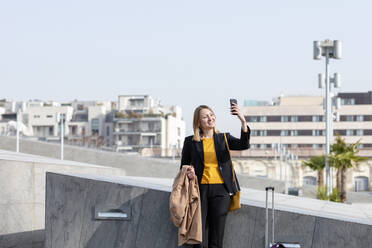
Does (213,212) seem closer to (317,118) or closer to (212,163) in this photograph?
(212,163)

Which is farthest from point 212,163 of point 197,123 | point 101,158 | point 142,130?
point 142,130

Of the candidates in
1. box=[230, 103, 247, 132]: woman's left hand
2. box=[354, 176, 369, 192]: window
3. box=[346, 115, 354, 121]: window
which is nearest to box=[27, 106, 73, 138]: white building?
box=[346, 115, 354, 121]: window

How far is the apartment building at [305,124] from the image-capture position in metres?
105

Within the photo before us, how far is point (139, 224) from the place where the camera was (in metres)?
7.23

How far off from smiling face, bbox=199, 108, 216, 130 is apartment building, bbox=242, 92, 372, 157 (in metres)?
98.7

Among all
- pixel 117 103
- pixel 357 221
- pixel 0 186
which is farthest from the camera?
pixel 117 103

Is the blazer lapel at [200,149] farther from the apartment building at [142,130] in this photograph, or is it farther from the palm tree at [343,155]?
the apartment building at [142,130]

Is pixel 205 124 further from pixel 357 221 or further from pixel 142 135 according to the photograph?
pixel 142 135

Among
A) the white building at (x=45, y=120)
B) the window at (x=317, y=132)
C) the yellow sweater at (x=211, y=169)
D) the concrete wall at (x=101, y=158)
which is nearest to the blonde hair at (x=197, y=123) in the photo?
the yellow sweater at (x=211, y=169)

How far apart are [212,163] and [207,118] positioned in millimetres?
456

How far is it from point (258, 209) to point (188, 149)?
0.99 metres

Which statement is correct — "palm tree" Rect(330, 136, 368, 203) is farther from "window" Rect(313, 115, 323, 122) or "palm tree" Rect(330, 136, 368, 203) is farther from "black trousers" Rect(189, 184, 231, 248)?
"window" Rect(313, 115, 323, 122)

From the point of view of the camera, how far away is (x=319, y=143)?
348 ft

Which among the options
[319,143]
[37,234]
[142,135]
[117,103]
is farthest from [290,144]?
[37,234]
